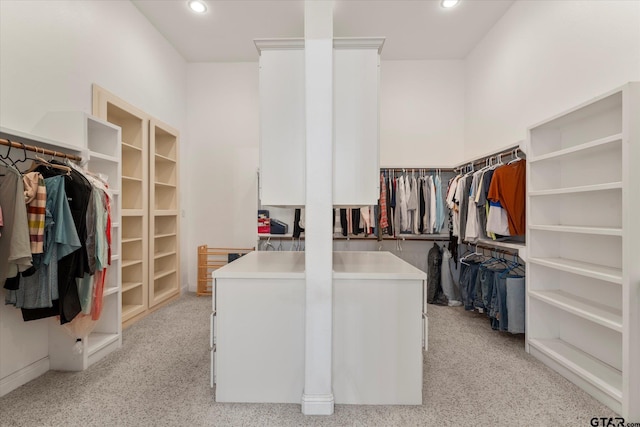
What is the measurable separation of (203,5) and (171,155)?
1.81 metres

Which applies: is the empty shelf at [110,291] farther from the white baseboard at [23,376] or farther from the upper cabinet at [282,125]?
the upper cabinet at [282,125]

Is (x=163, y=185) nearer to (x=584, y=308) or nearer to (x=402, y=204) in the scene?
(x=402, y=204)

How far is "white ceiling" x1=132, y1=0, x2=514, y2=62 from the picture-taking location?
3012mm

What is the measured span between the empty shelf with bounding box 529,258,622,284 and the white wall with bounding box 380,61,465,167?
2.14 m

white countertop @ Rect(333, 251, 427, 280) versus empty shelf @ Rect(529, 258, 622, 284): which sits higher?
white countertop @ Rect(333, 251, 427, 280)

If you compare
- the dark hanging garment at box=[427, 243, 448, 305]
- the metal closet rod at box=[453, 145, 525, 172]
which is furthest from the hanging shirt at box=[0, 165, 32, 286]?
the dark hanging garment at box=[427, 243, 448, 305]

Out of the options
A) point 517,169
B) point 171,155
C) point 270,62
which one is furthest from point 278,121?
point 171,155

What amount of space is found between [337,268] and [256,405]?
924 mm

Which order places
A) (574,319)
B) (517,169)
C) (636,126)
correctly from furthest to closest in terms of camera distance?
(517,169) → (574,319) → (636,126)

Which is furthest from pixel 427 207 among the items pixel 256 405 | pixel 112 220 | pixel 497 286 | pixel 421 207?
pixel 112 220

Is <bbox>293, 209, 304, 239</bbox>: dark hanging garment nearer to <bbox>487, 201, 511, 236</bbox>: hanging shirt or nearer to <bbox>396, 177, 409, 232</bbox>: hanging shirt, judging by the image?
<bbox>396, 177, 409, 232</bbox>: hanging shirt

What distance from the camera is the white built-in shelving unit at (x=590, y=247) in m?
1.58

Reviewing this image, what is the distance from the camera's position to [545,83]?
2.59 m

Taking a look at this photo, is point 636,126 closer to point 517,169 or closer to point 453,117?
point 517,169
